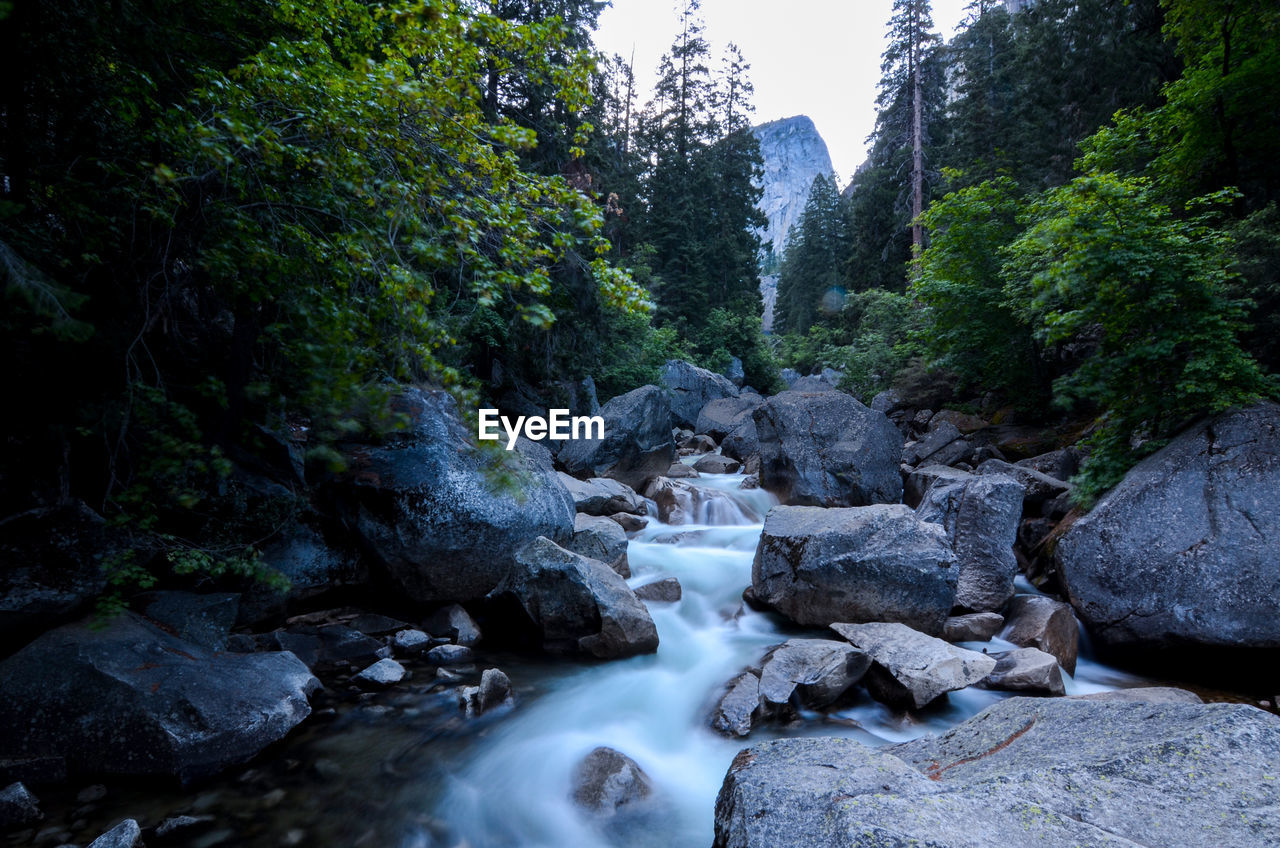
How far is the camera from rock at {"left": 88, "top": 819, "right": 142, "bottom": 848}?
3254 mm

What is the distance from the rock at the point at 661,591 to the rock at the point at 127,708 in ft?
16.0

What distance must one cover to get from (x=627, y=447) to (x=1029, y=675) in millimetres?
10651

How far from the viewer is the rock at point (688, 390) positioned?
24172mm

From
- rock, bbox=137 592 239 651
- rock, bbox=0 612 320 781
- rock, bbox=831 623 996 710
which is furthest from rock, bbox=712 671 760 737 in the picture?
rock, bbox=137 592 239 651

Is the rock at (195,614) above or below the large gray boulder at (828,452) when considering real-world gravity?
below

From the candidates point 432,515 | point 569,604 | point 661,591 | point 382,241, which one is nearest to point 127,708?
point 432,515

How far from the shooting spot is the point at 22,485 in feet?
16.6

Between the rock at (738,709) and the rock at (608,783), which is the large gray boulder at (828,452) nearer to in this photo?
the rock at (738,709)

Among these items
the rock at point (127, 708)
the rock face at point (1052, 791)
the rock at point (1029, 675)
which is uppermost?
the rock face at point (1052, 791)

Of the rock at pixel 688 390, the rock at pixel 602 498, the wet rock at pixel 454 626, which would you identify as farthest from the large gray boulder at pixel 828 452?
the rock at pixel 688 390

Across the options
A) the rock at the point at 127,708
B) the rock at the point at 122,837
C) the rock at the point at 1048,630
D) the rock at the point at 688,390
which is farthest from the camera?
the rock at the point at 688,390

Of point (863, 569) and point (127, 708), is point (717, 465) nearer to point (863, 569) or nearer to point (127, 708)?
point (863, 569)

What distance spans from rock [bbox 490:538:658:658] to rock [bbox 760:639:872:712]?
5.65ft

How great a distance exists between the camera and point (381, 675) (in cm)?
593
